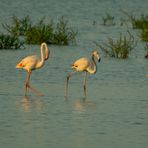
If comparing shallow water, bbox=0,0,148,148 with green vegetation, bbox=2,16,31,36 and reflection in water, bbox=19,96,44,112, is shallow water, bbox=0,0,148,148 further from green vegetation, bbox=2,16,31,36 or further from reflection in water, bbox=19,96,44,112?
green vegetation, bbox=2,16,31,36

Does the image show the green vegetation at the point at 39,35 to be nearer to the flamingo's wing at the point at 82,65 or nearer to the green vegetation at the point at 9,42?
the green vegetation at the point at 9,42

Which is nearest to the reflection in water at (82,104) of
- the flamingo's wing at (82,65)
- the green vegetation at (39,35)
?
the flamingo's wing at (82,65)

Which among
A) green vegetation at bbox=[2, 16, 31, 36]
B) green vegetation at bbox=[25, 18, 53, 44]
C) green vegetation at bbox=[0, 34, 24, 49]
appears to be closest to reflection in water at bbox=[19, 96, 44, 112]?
green vegetation at bbox=[0, 34, 24, 49]

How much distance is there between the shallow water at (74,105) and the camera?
32.7 feet

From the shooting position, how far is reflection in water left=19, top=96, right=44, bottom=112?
12586 mm

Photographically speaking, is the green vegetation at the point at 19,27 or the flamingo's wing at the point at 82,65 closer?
the flamingo's wing at the point at 82,65

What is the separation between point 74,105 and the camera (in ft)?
42.5

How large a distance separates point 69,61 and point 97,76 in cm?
254

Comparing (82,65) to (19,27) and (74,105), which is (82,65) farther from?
(19,27)

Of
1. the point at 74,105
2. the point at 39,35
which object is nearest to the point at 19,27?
the point at 39,35

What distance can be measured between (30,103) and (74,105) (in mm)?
721

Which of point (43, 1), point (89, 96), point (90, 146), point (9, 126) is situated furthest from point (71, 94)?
point (43, 1)

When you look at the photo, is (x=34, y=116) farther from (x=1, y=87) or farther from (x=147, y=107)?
(x=1, y=87)

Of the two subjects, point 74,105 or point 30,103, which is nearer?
point 74,105
